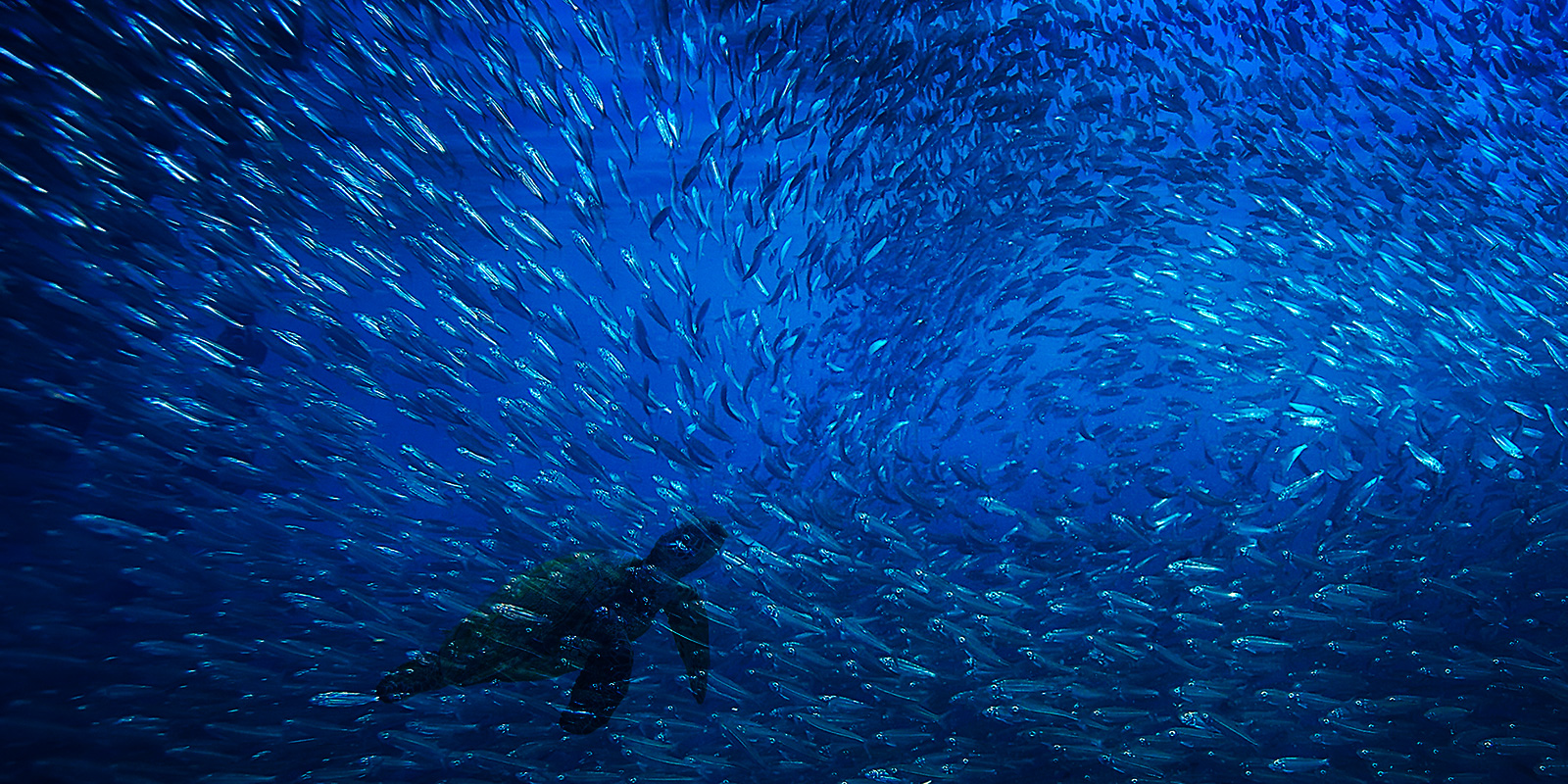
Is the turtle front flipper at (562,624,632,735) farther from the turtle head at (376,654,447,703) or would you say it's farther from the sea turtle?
the turtle head at (376,654,447,703)

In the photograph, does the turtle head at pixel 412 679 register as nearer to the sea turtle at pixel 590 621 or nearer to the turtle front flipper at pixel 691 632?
the sea turtle at pixel 590 621

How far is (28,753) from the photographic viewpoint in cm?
493

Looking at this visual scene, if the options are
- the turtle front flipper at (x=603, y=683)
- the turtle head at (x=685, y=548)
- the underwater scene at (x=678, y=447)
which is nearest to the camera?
the turtle front flipper at (x=603, y=683)

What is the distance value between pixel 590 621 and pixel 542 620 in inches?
11.0

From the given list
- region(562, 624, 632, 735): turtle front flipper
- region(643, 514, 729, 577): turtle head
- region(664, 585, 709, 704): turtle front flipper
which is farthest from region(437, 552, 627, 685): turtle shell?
region(664, 585, 709, 704): turtle front flipper

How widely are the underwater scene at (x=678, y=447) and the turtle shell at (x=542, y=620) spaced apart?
0.09 feet

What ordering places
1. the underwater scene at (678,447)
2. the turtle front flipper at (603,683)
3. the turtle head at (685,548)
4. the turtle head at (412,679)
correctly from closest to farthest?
the turtle head at (412,679) < the turtle front flipper at (603,683) < the turtle head at (685,548) < the underwater scene at (678,447)

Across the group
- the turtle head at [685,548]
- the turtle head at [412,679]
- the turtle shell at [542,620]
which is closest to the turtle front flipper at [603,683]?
the turtle shell at [542,620]

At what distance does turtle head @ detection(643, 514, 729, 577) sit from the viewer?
4.29 meters

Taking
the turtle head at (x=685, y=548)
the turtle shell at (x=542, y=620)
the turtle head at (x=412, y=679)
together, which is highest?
the turtle head at (x=685, y=548)

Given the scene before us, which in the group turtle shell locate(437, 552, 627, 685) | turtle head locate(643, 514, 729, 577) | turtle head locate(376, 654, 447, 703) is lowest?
turtle head locate(376, 654, 447, 703)

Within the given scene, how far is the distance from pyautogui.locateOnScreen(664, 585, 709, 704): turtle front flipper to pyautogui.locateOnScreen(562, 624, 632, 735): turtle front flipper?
317 mm

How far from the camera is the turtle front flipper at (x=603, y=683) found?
4086 mm

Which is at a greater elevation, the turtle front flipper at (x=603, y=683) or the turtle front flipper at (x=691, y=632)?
the turtle front flipper at (x=691, y=632)
